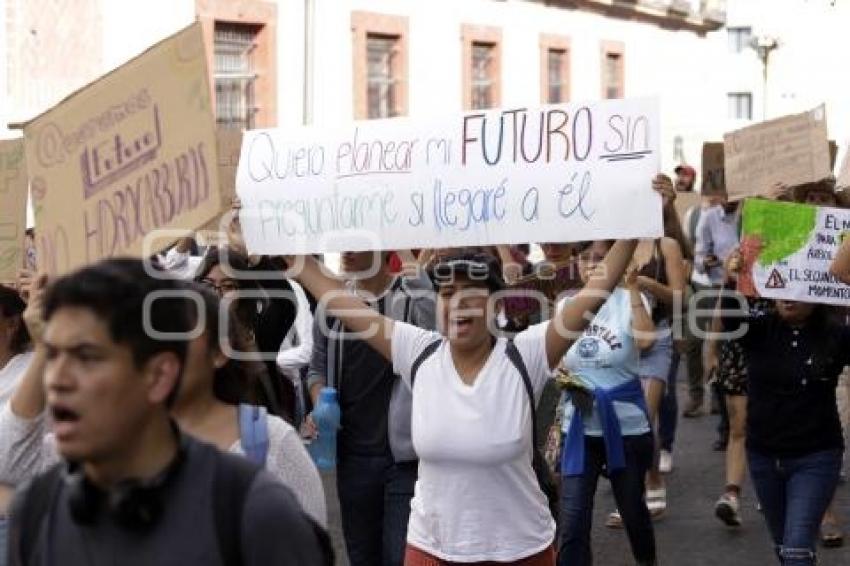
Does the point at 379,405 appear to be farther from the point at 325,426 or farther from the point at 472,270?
the point at 472,270

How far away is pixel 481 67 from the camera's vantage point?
22453 mm

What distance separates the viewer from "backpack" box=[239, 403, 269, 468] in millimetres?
3375

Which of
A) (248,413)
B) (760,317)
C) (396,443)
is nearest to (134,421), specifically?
(248,413)

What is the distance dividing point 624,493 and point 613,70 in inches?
833

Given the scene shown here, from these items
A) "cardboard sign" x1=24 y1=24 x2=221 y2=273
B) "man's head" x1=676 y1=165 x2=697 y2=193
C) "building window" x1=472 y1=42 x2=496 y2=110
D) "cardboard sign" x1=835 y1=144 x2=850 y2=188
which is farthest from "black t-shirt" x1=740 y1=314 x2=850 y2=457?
"building window" x1=472 y1=42 x2=496 y2=110

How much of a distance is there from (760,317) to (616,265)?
1532 millimetres

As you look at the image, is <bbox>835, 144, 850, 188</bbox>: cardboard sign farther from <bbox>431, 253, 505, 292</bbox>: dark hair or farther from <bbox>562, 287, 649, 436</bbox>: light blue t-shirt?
<bbox>431, 253, 505, 292</bbox>: dark hair

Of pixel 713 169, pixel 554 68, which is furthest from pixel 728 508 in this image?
pixel 554 68

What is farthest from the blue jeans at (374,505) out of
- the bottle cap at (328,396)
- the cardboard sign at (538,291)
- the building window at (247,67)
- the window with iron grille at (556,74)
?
the window with iron grille at (556,74)

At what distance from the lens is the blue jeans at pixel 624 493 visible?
6.27 m

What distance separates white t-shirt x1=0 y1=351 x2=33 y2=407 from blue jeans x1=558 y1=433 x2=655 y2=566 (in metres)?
2.51

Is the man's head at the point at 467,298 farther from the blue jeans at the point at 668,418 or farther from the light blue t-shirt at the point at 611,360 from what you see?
the blue jeans at the point at 668,418

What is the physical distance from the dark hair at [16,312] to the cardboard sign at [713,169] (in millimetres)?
6309

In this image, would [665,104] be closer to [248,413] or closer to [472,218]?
[472,218]
